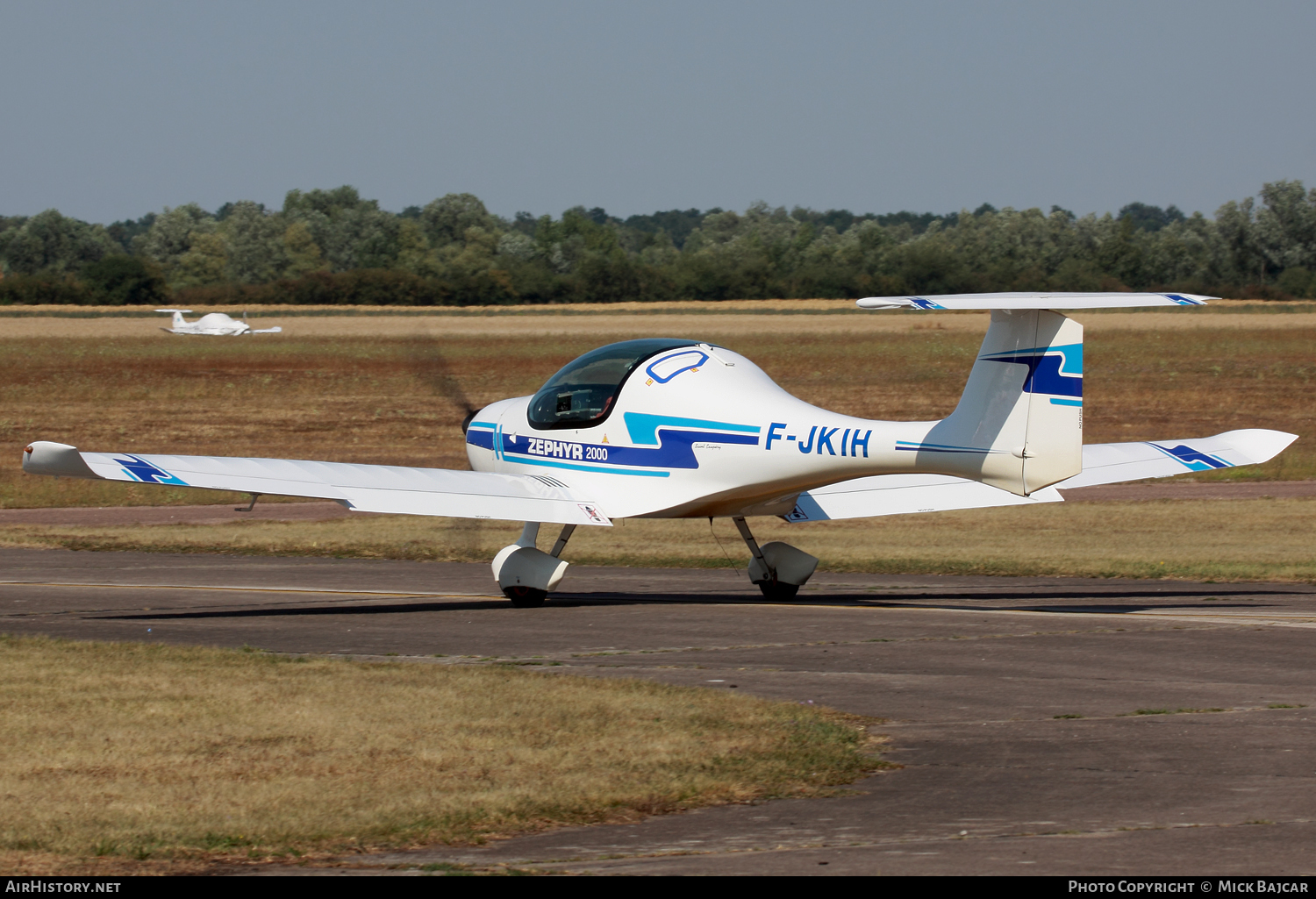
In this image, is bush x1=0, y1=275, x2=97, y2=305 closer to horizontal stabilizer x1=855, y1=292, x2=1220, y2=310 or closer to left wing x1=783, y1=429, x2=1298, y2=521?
left wing x1=783, y1=429, x2=1298, y2=521

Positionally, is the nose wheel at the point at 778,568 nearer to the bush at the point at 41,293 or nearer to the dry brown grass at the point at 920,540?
the dry brown grass at the point at 920,540

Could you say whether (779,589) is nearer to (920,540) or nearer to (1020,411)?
(1020,411)

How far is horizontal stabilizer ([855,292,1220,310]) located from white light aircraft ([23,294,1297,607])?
23 millimetres

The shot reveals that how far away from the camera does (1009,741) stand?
915cm

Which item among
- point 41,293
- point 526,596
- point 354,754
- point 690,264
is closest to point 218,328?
point 41,293

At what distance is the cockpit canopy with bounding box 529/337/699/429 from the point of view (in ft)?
51.2

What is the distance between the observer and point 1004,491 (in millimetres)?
15773

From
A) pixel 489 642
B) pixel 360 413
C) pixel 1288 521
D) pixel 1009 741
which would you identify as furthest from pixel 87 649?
pixel 360 413

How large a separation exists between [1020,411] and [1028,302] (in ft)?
3.10

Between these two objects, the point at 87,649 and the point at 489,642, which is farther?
the point at 489,642

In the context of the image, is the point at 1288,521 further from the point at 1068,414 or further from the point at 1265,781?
the point at 1265,781

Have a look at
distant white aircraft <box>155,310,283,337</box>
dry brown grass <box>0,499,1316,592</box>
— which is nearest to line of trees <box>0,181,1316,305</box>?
distant white aircraft <box>155,310,283,337</box>

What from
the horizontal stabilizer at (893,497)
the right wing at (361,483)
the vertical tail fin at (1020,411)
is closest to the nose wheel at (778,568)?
the horizontal stabilizer at (893,497)
